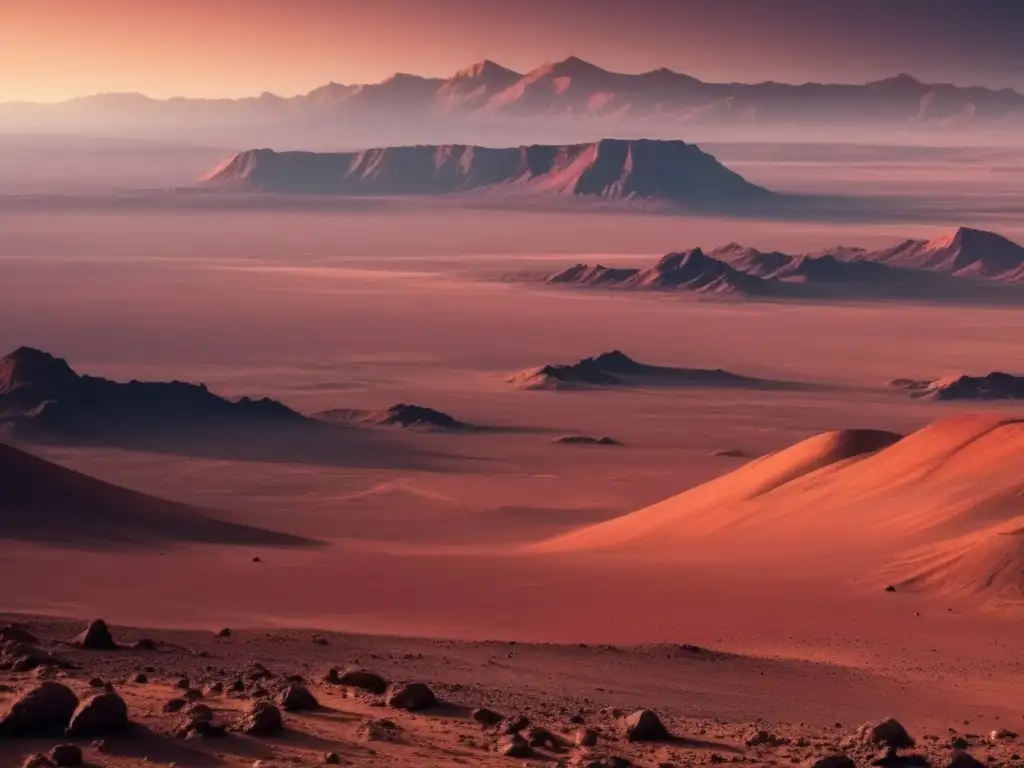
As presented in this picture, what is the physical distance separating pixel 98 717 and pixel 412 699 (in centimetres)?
365

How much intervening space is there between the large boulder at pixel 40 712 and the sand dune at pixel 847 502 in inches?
838

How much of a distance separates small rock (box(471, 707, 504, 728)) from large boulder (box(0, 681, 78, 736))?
4.00m

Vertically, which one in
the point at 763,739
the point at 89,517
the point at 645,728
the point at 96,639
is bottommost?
the point at 89,517

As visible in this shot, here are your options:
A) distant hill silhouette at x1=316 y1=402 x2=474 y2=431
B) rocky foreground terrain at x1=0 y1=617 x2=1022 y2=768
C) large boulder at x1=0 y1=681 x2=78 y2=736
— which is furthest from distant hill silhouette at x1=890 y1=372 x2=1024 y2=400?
large boulder at x1=0 y1=681 x2=78 y2=736

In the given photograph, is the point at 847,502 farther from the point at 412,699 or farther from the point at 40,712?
the point at 40,712

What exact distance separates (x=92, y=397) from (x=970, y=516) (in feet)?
210

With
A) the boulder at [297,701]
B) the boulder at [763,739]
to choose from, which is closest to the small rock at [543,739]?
the boulder at [763,739]

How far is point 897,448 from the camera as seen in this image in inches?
1807

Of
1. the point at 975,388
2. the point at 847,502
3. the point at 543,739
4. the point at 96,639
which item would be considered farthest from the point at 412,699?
the point at 975,388

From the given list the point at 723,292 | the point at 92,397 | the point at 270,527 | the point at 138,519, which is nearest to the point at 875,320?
the point at 723,292

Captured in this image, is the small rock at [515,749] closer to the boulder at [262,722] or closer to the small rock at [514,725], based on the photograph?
the small rock at [514,725]

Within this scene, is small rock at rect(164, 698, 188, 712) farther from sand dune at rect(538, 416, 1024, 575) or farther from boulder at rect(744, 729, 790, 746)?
sand dune at rect(538, 416, 1024, 575)

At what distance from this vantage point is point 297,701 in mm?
17219

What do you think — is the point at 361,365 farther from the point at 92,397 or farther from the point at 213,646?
the point at 213,646
